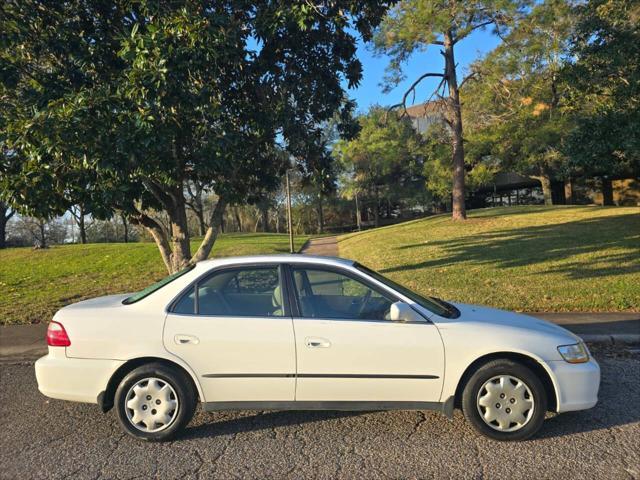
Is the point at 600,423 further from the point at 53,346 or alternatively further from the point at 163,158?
the point at 163,158

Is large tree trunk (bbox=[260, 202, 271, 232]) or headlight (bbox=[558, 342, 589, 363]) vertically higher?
large tree trunk (bbox=[260, 202, 271, 232])

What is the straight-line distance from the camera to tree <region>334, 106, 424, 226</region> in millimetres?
34688

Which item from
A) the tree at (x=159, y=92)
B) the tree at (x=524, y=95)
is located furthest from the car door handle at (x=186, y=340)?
the tree at (x=524, y=95)

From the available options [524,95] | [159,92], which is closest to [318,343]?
[159,92]

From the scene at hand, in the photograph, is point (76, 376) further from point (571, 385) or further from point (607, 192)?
point (607, 192)

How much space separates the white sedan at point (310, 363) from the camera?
3.53 m

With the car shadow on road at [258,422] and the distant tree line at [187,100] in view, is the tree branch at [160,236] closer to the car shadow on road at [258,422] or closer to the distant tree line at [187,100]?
the distant tree line at [187,100]

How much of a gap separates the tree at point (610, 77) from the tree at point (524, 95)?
7.12 metres

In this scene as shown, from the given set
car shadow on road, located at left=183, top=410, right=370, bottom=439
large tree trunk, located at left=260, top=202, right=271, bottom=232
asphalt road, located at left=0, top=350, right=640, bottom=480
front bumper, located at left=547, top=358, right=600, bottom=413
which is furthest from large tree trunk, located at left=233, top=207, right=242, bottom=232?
front bumper, located at left=547, top=358, right=600, bottom=413

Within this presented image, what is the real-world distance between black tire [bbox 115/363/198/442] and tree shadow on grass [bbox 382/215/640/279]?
8708 mm

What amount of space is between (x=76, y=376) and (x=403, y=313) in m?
2.66

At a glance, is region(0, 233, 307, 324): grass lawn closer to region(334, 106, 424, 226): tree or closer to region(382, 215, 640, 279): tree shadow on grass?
region(382, 215, 640, 279): tree shadow on grass

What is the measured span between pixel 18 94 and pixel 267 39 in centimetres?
380

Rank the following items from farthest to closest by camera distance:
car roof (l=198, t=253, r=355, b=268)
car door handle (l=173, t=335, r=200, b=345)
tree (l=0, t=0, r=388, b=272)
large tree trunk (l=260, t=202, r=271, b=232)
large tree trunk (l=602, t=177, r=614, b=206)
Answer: large tree trunk (l=260, t=202, r=271, b=232), large tree trunk (l=602, t=177, r=614, b=206), tree (l=0, t=0, r=388, b=272), car roof (l=198, t=253, r=355, b=268), car door handle (l=173, t=335, r=200, b=345)
